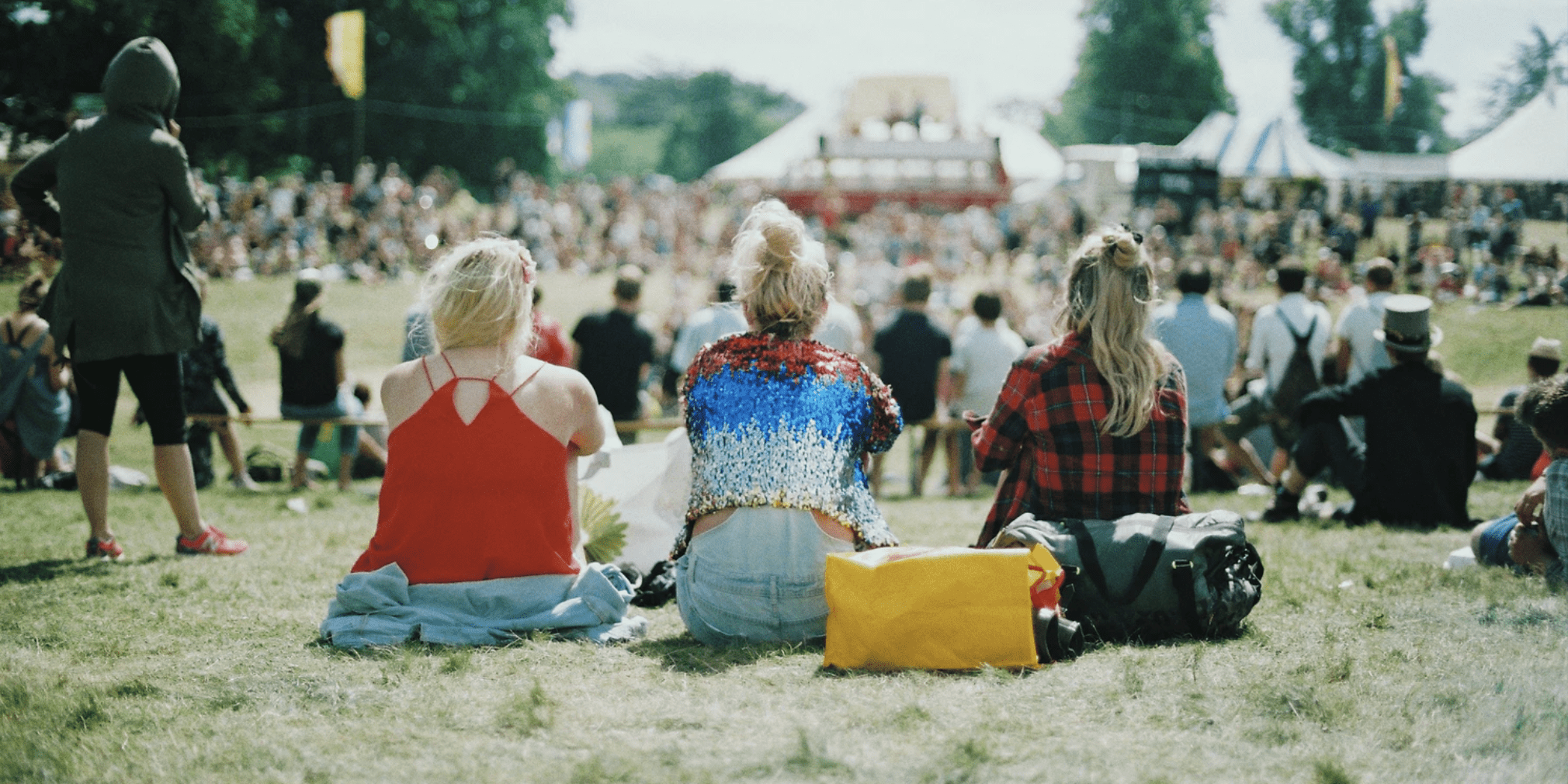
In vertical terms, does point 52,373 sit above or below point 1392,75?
below

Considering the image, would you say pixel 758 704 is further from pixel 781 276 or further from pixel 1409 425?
pixel 1409 425

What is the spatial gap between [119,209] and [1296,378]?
7.49m

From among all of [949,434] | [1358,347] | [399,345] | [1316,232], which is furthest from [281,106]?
[1358,347]

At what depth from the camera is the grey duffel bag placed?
384 cm

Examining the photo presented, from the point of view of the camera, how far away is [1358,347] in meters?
8.77

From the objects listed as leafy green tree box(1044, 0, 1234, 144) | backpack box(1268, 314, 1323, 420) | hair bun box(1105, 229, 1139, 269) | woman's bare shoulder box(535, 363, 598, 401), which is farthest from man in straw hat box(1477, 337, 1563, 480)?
leafy green tree box(1044, 0, 1234, 144)

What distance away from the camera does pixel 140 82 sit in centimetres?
504

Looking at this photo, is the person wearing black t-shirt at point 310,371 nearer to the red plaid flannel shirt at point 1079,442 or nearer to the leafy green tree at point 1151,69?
the red plaid flannel shirt at point 1079,442

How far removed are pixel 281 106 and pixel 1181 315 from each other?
106 ft

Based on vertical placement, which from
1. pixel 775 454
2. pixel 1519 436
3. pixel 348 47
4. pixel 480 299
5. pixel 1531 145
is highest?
pixel 348 47

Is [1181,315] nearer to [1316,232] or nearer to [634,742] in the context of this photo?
[634,742]

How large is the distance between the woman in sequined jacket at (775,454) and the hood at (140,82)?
2.71 meters

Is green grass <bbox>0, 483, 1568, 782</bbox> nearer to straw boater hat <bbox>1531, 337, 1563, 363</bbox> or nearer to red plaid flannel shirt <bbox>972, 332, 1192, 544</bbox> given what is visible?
red plaid flannel shirt <bbox>972, 332, 1192, 544</bbox>

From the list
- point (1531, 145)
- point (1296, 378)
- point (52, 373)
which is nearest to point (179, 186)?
point (52, 373)
